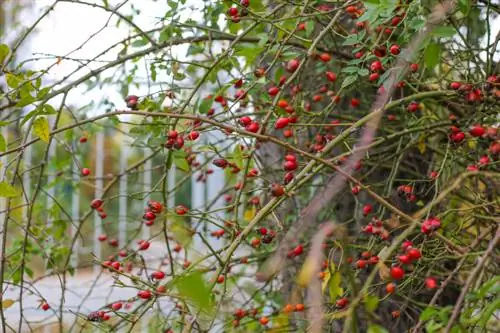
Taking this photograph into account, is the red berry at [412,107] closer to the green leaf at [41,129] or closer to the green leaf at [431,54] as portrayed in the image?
the green leaf at [431,54]

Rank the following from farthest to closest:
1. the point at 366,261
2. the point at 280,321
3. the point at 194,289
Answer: the point at 280,321, the point at 366,261, the point at 194,289

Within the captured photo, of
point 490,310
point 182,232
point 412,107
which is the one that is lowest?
point 490,310

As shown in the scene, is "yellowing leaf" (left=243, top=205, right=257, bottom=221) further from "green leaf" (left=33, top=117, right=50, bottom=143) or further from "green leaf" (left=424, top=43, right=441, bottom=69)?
"green leaf" (left=424, top=43, right=441, bottom=69)

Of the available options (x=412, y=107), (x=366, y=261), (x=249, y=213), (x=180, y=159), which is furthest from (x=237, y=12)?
(x=249, y=213)

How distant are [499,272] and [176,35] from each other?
2.97 feet

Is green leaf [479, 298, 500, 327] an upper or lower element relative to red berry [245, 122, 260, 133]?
lower

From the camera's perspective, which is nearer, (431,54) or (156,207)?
(431,54)

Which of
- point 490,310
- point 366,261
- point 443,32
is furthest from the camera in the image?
point 366,261

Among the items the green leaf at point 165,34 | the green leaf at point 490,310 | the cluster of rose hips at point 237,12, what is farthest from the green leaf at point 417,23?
the green leaf at point 165,34

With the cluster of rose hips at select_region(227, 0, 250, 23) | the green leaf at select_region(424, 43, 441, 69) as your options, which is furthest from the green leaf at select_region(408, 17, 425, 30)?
the cluster of rose hips at select_region(227, 0, 250, 23)

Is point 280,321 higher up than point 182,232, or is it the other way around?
point 182,232

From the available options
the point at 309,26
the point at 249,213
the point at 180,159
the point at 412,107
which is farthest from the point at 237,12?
the point at 249,213

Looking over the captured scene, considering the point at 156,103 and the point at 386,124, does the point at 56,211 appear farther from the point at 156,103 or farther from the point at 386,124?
the point at 386,124

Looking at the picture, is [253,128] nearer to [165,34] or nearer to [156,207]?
[156,207]
